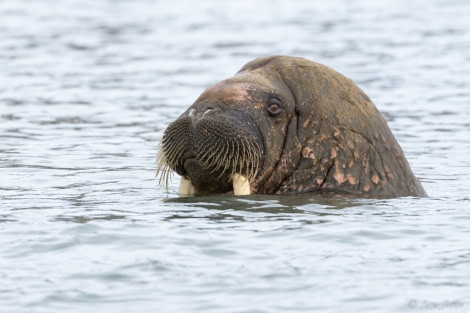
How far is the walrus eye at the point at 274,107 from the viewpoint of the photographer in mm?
10516

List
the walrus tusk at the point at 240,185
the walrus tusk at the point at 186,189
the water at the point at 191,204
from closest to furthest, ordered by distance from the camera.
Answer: the water at the point at 191,204
the walrus tusk at the point at 240,185
the walrus tusk at the point at 186,189

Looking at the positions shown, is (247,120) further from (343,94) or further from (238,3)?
(238,3)

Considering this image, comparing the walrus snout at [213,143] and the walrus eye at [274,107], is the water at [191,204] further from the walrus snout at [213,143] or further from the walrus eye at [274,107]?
the walrus eye at [274,107]

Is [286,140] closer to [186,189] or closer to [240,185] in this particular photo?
[240,185]

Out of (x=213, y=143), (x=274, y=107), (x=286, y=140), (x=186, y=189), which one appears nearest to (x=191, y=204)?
(x=186, y=189)

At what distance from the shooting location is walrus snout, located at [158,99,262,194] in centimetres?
1016

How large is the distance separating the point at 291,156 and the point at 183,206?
1038mm

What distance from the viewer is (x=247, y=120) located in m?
10.3

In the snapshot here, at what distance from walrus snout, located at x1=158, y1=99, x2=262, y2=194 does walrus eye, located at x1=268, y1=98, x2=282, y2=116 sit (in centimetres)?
23

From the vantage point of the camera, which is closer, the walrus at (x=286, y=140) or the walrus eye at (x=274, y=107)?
the walrus at (x=286, y=140)

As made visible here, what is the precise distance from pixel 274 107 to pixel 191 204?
3.63ft

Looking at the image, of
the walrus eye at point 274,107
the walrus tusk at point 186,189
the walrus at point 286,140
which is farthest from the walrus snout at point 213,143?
the walrus tusk at point 186,189

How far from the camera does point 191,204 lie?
10.5 meters

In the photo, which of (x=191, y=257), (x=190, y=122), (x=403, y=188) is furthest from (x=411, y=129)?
(x=191, y=257)
